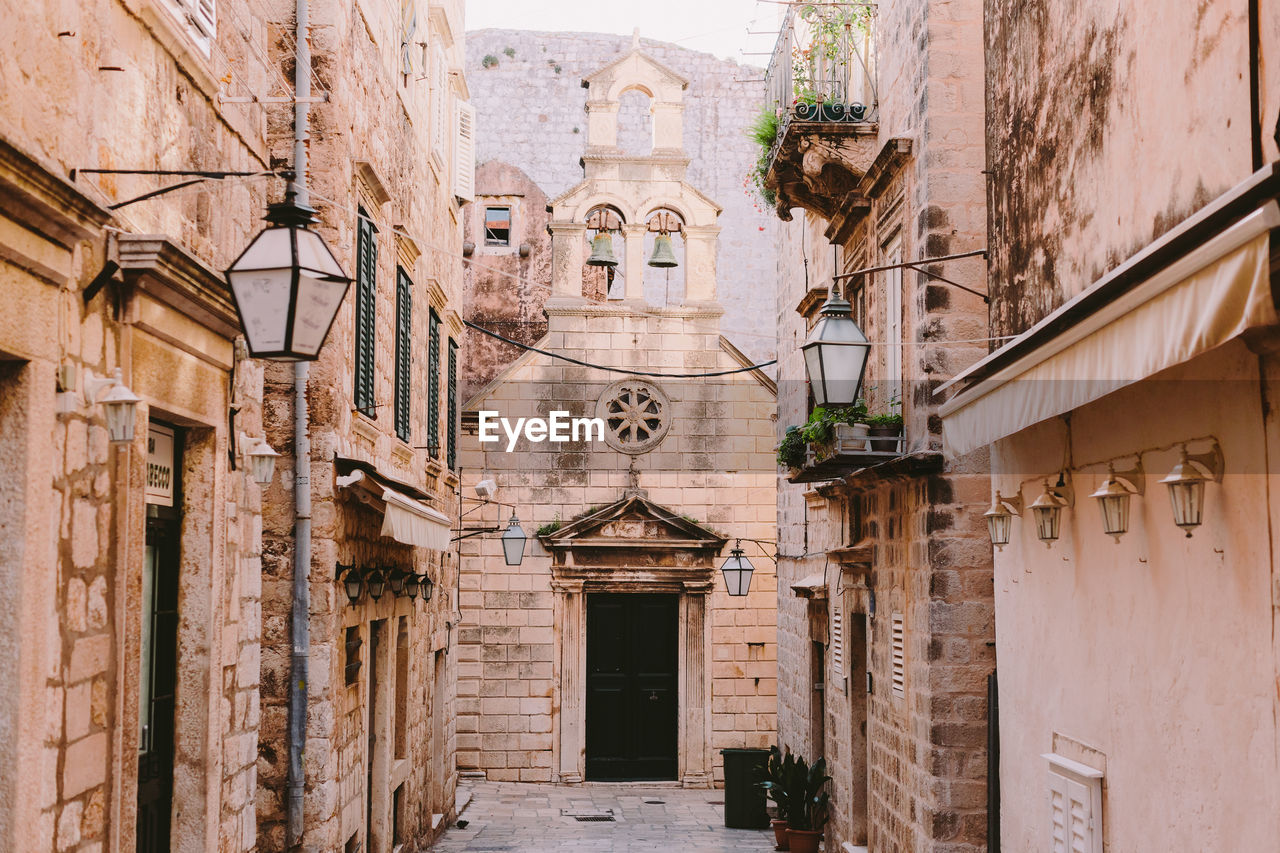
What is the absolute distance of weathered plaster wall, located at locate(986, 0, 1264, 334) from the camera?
4957 millimetres

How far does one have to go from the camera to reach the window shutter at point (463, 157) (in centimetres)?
1645

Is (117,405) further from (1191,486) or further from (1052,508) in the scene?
(1052,508)

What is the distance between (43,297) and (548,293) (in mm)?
17565

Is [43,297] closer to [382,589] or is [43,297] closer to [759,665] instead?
[382,589]

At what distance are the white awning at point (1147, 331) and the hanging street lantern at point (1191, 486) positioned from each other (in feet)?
1.26

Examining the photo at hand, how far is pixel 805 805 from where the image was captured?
538 inches

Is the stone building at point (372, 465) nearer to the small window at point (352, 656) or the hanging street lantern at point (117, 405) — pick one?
the small window at point (352, 656)

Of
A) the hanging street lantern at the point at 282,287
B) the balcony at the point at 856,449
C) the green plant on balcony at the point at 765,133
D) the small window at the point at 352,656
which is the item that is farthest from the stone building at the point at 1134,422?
the small window at the point at 352,656

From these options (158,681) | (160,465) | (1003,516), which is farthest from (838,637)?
(160,465)

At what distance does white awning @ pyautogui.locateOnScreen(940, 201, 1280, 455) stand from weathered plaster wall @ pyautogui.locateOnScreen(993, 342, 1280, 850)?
36 centimetres

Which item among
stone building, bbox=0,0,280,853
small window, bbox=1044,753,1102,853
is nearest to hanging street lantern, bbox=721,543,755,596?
Answer: small window, bbox=1044,753,1102,853

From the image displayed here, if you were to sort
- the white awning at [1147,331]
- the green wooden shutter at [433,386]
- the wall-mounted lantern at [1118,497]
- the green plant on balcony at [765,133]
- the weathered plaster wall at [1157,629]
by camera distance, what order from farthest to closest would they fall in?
the green wooden shutter at [433,386] → the green plant on balcony at [765,133] → the wall-mounted lantern at [1118,497] → the weathered plaster wall at [1157,629] → the white awning at [1147,331]

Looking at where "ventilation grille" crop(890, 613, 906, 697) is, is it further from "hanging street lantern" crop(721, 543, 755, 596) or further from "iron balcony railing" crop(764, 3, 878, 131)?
"hanging street lantern" crop(721, 543, 755, 596)

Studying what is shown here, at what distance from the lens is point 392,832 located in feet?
40.8
